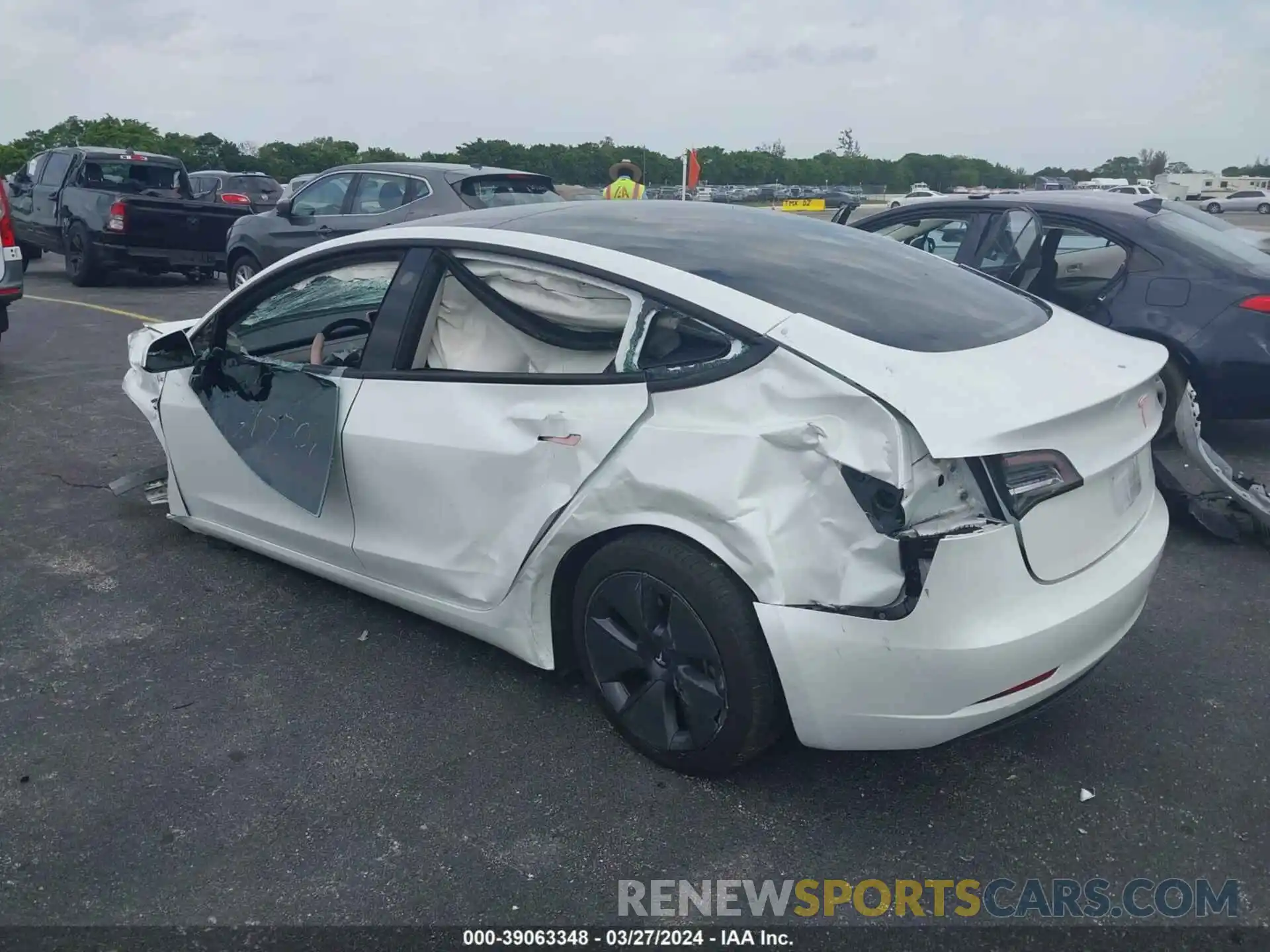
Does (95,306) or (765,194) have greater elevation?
(95,306)

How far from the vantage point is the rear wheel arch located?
2.78 metres

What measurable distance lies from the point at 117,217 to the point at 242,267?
105 inches

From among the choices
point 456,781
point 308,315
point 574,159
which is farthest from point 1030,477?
point 574,159

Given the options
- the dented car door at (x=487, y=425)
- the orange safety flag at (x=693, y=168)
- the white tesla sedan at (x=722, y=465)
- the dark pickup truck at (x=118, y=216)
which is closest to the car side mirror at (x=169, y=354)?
the white tesla sedan at (x=722, y=465)

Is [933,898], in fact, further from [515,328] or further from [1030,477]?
[515,328]

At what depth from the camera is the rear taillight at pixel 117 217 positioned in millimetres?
13047

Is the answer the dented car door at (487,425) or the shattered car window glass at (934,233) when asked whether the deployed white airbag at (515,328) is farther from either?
the shattered car window glass at (934,233)

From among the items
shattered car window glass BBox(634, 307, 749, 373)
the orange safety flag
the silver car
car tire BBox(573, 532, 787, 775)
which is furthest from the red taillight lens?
the silver car

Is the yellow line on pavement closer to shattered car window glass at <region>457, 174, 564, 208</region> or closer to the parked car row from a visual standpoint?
shattered car window glass at <region>457, 174, 564, 208</region>

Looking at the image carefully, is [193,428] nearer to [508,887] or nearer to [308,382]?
[308,382]

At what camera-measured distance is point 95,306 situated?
12.2 m

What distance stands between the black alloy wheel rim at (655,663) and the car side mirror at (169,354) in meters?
2.18

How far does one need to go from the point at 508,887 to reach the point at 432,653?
1316 millimetres

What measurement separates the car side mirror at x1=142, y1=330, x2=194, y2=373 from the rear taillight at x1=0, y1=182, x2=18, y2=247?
16.2ft
